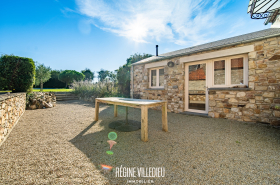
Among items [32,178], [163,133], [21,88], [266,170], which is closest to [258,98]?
[266,170]

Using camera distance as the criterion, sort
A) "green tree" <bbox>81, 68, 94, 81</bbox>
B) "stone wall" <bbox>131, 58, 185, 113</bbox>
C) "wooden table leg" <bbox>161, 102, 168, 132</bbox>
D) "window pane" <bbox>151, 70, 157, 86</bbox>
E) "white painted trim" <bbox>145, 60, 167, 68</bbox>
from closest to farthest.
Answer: "wooden table leg" <bbox>161, 102, 168, 132</bbox>
"stone wall" <bbox>131, 58, 185, 113</bbox>
"white painted trim" <bbox>145, 60, 167, 68</bbox>
"window pane" <bbox>151, 70, 157, 86</bbox>
"green tree" <bbox>81, 68, 94, 81</bbox>

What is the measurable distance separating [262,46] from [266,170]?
360cm

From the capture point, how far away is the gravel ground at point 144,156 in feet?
4.38

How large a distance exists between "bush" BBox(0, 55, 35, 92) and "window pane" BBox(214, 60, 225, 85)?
7402 mm

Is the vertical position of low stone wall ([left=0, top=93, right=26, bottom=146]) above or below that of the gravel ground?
above

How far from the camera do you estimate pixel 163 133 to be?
109 inches

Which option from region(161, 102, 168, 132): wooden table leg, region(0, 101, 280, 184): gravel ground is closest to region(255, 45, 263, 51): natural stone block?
region(0, 101, 280, 184): gravel ground

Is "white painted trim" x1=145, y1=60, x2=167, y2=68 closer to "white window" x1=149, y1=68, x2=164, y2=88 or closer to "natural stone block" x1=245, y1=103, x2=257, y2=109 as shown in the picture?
"white window" x1=149, y1=68, x2=164, y2=88

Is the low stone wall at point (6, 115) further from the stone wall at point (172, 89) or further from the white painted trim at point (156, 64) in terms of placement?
the white painted trim at point (156, 64)

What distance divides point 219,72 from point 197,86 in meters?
0.92

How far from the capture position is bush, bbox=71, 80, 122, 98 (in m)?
7.83

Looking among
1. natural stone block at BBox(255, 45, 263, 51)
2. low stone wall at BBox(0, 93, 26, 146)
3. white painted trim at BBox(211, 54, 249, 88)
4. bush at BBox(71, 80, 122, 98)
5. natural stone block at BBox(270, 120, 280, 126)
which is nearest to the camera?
low stone wall at BBox(0, 93, 26, 146)

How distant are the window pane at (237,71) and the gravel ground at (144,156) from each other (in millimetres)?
1790

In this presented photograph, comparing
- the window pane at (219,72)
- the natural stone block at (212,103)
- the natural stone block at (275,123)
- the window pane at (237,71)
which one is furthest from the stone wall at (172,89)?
the natural stone block at (275,123)
